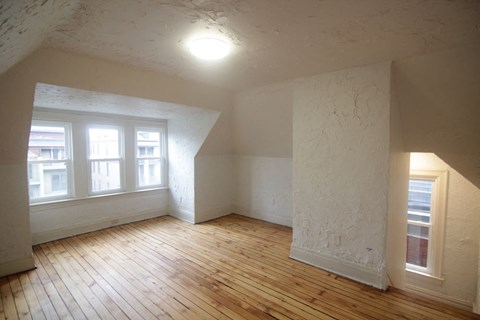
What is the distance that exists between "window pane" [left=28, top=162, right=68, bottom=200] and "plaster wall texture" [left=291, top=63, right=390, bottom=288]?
3579 mm

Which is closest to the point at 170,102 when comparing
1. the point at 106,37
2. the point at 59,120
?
the point at 106,37

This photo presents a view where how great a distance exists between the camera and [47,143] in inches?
136

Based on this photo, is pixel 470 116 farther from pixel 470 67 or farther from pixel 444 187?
pixel 444 187

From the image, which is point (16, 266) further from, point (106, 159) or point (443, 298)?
point (443, 298)

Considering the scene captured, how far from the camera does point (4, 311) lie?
6.47 ft

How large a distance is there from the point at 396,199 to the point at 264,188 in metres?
2.31

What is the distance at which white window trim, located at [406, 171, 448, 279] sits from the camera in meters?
3.57

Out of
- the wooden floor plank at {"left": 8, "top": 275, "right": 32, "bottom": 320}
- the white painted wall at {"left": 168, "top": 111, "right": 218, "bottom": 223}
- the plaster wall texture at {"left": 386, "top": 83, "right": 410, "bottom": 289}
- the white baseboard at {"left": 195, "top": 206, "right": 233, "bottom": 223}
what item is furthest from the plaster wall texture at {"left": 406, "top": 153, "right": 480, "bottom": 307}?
the wooden floor plank at {"left": 8, "top": 275, "right": 32, "bottom": 320}

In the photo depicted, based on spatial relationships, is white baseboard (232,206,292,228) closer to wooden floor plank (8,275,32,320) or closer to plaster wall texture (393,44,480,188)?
plaster wall texture (393,44,480,188)

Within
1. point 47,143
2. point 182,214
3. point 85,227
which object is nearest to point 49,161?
point 47,143

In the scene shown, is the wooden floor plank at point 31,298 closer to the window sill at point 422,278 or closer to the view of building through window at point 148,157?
the view of building through window at point 148,157

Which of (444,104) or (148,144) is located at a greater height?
(444,104)

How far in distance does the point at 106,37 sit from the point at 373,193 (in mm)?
2809

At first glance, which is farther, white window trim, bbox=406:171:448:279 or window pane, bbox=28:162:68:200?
white window trim, bbox=406:171:448:279
